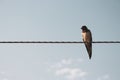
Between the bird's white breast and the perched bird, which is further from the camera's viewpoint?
the bird's white breast

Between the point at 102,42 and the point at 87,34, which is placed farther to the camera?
the point at 87,34

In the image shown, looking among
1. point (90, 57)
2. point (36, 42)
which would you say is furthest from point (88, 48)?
point (36, 42)

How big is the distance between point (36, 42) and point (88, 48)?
3750 mm

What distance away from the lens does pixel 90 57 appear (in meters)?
9.03

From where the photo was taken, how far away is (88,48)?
9023mm

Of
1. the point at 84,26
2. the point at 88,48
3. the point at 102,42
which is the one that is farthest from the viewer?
the point at 84,26

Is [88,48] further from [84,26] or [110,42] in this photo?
[110,42]

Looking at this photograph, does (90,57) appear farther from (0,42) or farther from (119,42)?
(0,42)

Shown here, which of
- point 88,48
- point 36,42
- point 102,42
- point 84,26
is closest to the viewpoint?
point 36,42

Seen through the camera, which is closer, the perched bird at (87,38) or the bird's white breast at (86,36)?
the perched bird at (87,38)

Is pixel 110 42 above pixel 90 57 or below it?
above

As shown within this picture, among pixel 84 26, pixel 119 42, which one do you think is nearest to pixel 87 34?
pixel 84 26

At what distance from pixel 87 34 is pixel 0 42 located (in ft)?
14.7

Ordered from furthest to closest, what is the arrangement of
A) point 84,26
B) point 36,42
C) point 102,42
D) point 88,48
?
1. point 84,26
2. point 88,48
3. point 102,42
4. point 36,42
